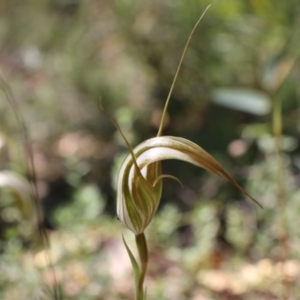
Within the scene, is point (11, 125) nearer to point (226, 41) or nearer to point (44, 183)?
point (44, 183)

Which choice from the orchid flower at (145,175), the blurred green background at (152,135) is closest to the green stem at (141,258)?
the orchid flower at (145,175)

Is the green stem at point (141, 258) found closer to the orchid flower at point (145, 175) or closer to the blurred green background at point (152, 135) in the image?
the orchid flower at point (145, 175)

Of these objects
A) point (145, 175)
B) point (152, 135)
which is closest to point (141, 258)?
point (145, 175)

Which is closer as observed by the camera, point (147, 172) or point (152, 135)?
point (147, 172)

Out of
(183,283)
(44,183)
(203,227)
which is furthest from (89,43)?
(183,283)

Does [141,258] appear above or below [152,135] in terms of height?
above

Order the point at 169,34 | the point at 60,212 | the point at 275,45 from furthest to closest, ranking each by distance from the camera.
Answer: the point at 169,34 → the point at 275,45 → the point at 60,212

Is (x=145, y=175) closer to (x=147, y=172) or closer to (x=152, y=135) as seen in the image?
(x=147, y=172)

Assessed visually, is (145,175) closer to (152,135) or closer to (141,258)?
(141,258)
